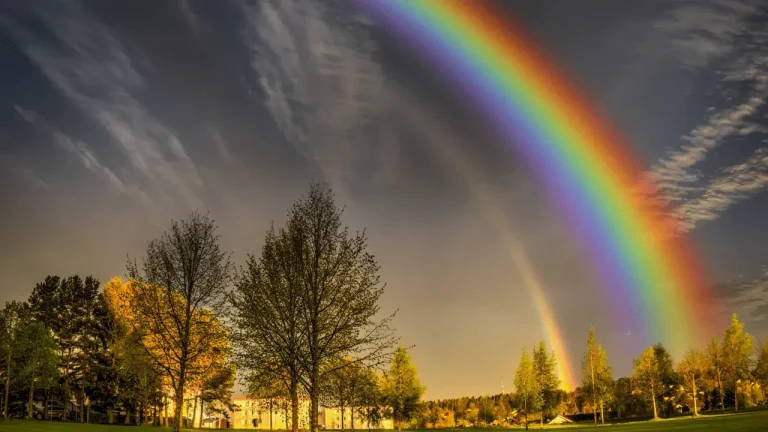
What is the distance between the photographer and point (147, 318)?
3772cm

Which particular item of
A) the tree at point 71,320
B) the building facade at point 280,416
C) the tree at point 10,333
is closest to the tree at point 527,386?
the building facade at point 280,416

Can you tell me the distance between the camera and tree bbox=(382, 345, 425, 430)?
81275 mm

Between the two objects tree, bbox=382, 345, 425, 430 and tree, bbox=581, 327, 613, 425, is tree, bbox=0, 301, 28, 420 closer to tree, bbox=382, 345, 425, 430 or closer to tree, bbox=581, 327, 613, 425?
tree, bbox=382, 345, 425, 430

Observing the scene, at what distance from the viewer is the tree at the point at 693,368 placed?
103000mm

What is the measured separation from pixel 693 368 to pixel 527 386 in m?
32.4

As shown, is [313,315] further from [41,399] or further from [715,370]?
[715,370]

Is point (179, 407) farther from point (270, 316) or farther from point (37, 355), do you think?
point (37, 355)

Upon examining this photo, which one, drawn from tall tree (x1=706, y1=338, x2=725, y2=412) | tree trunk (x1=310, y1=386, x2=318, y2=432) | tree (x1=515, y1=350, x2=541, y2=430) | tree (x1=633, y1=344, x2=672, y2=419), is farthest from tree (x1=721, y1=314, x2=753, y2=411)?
tree trunk (x1=310, y1=386, x2=318, y2=432)

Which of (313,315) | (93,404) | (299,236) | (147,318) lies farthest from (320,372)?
(93,404)

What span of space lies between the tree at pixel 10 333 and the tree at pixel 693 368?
Result: 10888cm

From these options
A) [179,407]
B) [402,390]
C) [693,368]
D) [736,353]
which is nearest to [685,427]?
[179,407]

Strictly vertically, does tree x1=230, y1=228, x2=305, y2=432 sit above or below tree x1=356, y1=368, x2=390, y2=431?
above

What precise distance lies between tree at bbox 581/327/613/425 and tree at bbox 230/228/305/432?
94.4m

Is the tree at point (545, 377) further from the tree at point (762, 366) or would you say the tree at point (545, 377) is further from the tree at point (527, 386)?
the tree at point (762, 366)
